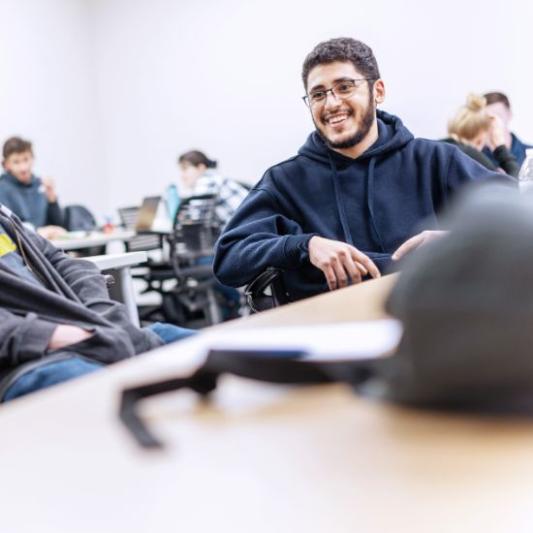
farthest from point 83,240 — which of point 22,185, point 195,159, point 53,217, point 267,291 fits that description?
point 267,291

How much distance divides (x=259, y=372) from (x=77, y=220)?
5.31 metres

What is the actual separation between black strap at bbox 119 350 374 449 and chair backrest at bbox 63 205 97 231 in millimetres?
5217

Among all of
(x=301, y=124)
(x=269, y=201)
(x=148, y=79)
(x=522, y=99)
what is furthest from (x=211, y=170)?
(x=269, y=201)

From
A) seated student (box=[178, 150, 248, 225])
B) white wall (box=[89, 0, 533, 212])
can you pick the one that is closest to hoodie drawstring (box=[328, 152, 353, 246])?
seated student (box=[178, 150, 248, 225])

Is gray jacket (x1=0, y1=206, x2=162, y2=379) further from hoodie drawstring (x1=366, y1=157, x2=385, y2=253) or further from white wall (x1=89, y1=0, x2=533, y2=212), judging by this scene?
white wall (x1=89, y1=0, x2=533, y2=212)

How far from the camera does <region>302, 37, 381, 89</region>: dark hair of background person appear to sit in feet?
6.47

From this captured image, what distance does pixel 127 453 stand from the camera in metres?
0.42

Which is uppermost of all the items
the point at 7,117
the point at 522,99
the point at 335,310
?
the point at 7,117

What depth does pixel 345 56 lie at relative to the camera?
1.97m

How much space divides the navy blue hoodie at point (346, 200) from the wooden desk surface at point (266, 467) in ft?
4.28

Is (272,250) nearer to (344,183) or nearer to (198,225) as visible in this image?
(344,183)

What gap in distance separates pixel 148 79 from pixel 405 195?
19.2ft

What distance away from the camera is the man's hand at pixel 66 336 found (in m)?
1.20

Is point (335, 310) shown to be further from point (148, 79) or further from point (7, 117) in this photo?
point (148, 79)
